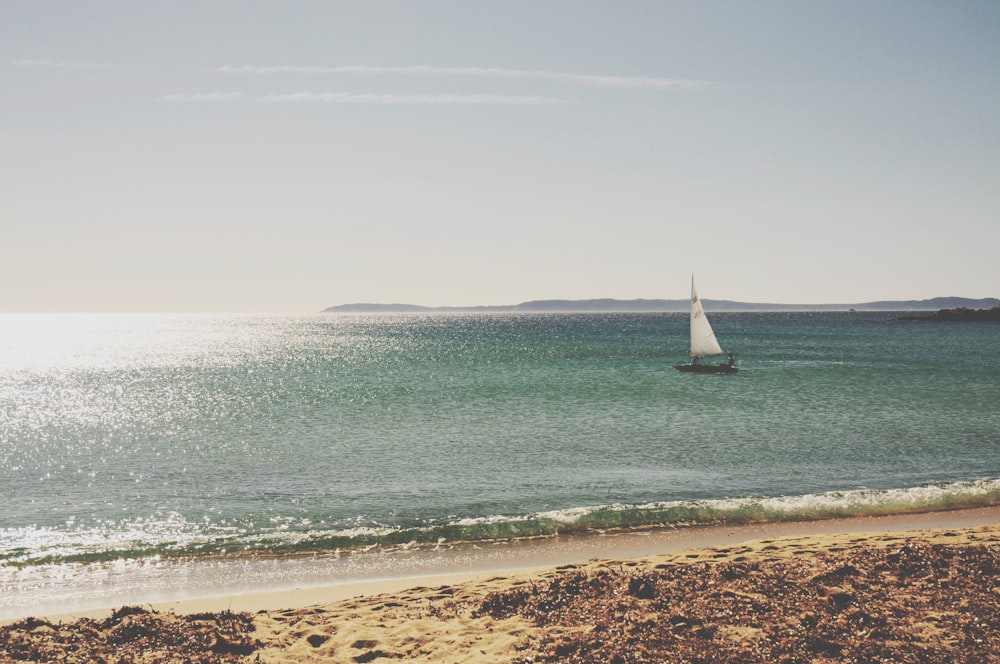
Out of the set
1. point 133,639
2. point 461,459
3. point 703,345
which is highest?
point 703,345

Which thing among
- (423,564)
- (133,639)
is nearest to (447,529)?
(423,564)

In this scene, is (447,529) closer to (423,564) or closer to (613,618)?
(423,564)

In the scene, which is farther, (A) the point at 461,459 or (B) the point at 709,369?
(B) the point at 709,369

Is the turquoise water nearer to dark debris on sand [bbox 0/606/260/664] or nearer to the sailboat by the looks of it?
the sailboat

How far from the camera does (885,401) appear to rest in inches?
1656

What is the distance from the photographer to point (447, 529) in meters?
17.1

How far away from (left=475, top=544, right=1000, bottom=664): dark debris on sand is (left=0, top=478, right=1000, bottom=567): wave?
17.7 ft

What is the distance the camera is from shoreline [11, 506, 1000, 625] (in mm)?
12359

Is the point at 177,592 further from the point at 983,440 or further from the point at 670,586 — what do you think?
the point at 983,440

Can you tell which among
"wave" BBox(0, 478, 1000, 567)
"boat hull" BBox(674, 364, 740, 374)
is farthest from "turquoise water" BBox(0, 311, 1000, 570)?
"boat hull" BBox(674, 364, 740, 374)

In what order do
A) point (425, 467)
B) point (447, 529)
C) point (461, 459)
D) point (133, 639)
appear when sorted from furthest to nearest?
point (461, 459)
point (425, 467)
point (447, 529)
point (133, 639)

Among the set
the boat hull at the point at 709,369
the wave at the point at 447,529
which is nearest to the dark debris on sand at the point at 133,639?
the wave at the point at 447,529

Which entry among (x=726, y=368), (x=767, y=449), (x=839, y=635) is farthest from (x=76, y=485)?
(x=726, y=368)

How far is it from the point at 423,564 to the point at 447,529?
247cm
